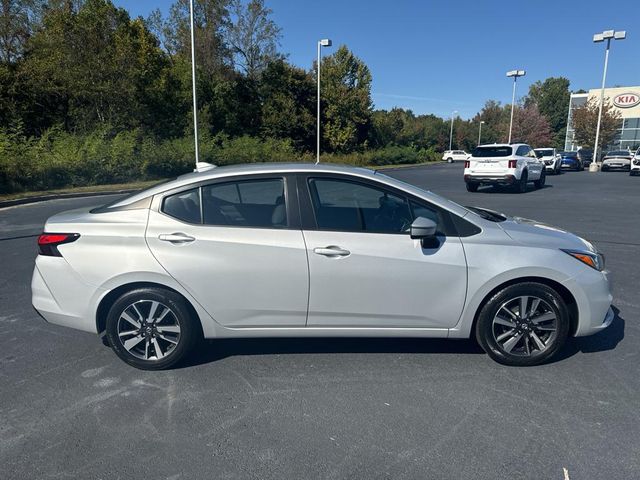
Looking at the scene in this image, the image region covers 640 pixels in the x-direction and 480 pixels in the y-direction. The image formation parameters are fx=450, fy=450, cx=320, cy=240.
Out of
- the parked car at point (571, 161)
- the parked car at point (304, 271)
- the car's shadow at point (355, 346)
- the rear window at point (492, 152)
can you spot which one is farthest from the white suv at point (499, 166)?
the parked car at point (571, 161)

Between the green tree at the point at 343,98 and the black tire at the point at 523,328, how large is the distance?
38227 mm

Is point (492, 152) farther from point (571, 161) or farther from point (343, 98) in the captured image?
point (343, 98)

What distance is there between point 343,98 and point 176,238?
39060mm

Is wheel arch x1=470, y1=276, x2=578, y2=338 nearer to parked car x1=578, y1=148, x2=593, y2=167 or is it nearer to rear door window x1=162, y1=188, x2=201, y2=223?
rear door window x1=162, y1=188, x2=201, y2=223

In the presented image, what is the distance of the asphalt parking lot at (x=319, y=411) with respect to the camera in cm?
254

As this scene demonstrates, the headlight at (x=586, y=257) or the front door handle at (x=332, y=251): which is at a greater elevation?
the front door handle at (x=332, y=251)

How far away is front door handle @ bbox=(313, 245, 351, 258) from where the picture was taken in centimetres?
338

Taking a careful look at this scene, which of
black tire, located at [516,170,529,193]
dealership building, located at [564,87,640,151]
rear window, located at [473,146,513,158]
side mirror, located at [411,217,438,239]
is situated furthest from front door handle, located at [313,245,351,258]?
dealership building, located at [564,87,640,151]

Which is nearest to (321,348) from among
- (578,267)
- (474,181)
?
(578,267)

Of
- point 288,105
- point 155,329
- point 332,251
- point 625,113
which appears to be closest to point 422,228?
point 332,251

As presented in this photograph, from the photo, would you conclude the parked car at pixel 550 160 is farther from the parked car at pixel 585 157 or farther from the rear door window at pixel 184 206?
the rear door window at pixel 184 206

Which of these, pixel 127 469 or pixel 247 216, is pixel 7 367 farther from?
pixel 247 216

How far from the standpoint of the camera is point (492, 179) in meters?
16.6

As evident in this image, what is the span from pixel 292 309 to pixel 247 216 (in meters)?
0.82
